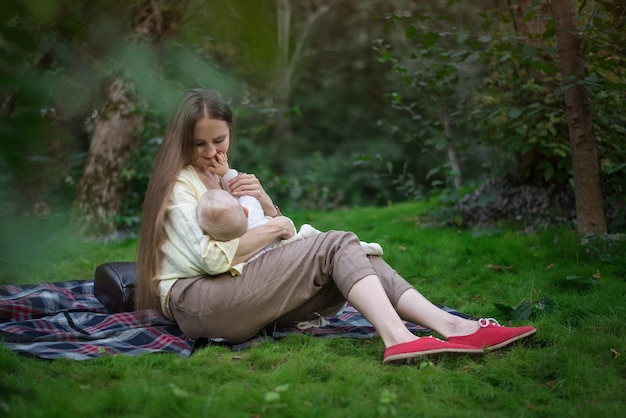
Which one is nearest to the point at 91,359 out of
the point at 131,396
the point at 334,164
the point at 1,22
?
the point at 131,396

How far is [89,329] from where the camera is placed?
3.09 m

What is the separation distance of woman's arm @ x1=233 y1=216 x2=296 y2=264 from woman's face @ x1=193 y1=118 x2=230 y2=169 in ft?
1.42

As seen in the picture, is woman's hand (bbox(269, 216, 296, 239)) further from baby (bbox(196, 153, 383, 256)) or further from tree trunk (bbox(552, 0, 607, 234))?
tree trunk (bbox(552, 0, 607, 234))

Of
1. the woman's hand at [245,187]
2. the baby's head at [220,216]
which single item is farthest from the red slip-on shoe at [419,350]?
the woman's hand at [245,187]

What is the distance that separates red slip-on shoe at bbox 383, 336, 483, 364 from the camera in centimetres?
248

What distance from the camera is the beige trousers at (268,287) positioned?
276 centimetres

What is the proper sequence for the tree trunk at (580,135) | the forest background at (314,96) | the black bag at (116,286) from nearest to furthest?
the forest background at (314,96)
the black bag at (116,286)
the tree trunk at (580,135)

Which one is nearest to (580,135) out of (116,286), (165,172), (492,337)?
(492,337)

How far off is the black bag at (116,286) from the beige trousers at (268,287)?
0.63 meters

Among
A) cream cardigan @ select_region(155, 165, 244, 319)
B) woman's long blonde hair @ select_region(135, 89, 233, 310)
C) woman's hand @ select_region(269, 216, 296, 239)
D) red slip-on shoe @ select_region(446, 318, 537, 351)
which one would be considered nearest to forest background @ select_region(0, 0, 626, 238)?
woman's long blonde hair @ select_region(135, 89, 233, 310)

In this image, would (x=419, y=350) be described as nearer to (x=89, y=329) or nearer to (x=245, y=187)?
(x=245, y=187)

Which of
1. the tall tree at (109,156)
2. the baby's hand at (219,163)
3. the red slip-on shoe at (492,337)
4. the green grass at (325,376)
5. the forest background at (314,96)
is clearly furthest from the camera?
the tall tree at (109,156)

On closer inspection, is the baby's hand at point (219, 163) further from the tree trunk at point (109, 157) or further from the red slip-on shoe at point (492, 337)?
the tree trunk at point (109, 157)

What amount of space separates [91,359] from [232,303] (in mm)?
606
